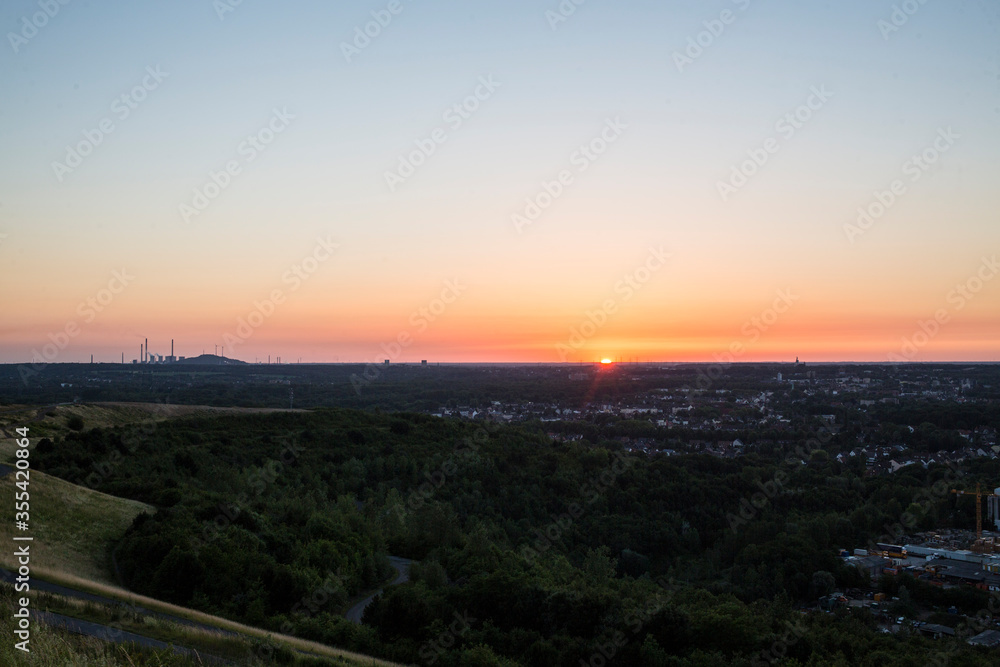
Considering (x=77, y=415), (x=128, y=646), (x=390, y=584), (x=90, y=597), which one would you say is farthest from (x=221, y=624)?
(x=77, y=415)

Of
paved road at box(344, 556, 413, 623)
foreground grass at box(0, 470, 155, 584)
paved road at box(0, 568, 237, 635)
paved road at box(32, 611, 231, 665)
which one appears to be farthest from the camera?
paved road at box(344, 556, 413, 623)

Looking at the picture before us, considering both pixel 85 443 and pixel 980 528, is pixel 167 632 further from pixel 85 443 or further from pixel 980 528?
pixel 980 528

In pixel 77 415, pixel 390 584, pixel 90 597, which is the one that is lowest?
pixel 390 584

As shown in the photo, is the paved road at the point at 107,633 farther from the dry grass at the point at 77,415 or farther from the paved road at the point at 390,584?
the dry grass at the point at 77,415

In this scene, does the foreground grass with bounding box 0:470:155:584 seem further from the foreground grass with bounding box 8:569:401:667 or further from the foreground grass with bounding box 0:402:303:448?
the foreground grass with bounding box 0:402:303:448

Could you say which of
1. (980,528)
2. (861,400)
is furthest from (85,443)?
(861,400)

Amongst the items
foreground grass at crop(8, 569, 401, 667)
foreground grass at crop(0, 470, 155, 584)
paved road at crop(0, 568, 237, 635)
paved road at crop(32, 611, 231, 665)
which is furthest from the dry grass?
paved road at crop(32, 611, 231, 665)

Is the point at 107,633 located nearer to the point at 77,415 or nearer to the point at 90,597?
the point at 90,597
